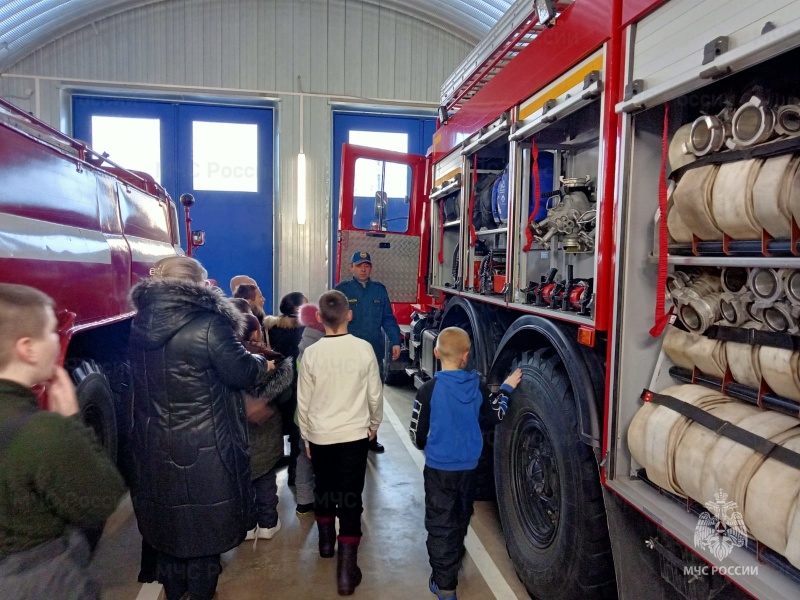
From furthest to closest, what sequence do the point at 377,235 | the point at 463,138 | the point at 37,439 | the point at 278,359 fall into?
the point at 377,235, the point at 463,138, the point at 278,359, the point at 37,439

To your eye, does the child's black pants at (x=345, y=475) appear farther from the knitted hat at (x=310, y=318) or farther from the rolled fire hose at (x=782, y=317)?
the rolled fire hose at (x=782, y=317)

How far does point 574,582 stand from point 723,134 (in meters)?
1.97

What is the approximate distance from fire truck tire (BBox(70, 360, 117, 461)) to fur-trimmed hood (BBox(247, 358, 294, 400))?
3.07 ft

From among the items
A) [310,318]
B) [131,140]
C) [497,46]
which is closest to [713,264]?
[497,46]

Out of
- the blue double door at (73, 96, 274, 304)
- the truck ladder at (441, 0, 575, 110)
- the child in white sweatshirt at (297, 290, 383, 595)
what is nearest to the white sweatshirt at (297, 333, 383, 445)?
the child in white sweatshirt at (297, 290, 383, 595)

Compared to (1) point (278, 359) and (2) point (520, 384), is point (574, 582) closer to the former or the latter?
(2) point (520, 384)

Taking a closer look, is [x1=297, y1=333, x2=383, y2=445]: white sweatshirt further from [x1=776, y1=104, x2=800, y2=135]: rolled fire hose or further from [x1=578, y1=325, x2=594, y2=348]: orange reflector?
[x1=776, y1=104, x2=800, y2=135]: rolled fire hose

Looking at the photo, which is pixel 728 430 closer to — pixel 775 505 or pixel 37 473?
pixel 775 505

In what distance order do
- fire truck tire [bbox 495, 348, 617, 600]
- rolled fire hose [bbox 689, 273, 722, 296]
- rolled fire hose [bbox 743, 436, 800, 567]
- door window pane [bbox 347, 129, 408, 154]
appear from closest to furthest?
rolled fire hose [bbox 743, 436, 800, 567] → rolled fire hose [bbox 689, 273, 722, 296] → fire truck tire [bbox 495, 348, 617, 600] → door window pane [bbox 347, 129, 408, 154]

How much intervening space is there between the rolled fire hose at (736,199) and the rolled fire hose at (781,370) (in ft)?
1.24

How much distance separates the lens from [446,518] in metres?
2.77

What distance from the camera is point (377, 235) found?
6.28 metres

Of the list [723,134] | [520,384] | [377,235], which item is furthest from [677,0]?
[377,235]

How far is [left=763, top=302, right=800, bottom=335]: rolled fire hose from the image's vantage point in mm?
1756
